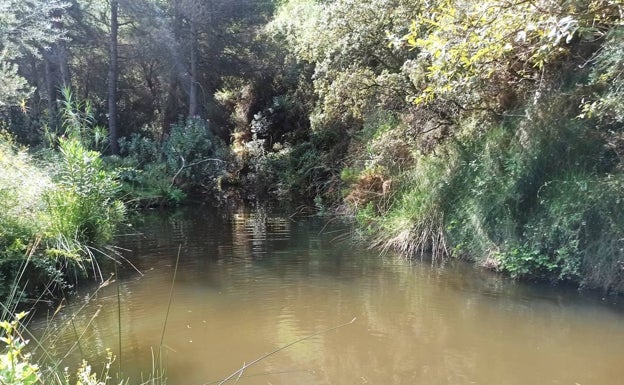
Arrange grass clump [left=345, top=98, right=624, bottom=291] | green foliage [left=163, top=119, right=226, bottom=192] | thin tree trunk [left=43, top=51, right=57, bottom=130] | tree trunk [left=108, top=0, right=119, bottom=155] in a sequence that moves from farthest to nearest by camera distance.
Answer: tree trunk [left=108, top=0, right=119, bottom=155], thin tree trunk [left=43, top=51, right=57, bottom=130], green foliage [left=163, top=119, right=226, bottom=192], grass clump [left=345, top=98, right=624, bottom=291]

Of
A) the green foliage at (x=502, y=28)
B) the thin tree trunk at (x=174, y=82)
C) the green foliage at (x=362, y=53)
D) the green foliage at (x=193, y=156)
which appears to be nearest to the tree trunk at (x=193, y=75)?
the thin tree trunk at (x=174, y=82)

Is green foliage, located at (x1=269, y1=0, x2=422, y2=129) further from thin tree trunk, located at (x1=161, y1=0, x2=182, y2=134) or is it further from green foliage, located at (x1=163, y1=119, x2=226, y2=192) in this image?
thin tree trunk, located at (x1=161, y1=0, x2=182, y2=134)

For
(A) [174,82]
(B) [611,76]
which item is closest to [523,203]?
(B) [611,76]

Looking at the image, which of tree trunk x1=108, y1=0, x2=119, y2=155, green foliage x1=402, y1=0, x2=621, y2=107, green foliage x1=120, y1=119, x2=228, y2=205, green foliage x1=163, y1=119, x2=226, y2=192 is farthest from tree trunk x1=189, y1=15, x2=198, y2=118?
green foliage x1=402, y1=0, x2=621, y2=107

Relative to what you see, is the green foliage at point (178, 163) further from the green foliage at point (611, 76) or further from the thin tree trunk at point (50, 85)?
the green foliage at point (611, 76)

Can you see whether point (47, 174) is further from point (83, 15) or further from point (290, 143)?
point (83, 15)

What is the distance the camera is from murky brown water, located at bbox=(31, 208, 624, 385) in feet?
14.3

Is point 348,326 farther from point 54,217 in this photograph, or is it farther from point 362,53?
point 362,53

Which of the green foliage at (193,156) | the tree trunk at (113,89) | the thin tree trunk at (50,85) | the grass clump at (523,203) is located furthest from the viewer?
the tree trunk at (113,89)

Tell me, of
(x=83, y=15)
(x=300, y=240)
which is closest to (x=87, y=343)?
(x=300, y=240)

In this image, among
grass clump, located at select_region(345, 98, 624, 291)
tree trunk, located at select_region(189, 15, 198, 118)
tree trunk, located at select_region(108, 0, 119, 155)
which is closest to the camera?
grass clump, located at select_region(345, 98, 624, 291)

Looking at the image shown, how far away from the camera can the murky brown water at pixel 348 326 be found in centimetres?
434

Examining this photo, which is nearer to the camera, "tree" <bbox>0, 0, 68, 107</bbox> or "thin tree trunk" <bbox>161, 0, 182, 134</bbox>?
"tree" <bbox>0, 0, 68, 107</bbox>

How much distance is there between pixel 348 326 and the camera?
17.5 feet
